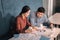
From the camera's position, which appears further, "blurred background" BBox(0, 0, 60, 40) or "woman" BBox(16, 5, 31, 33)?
"blurred background" BBox(0, 0, 60, 40)

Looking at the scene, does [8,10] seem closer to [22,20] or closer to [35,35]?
[22,20]

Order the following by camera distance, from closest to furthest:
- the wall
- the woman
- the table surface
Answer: the table surface
the woman
the wall

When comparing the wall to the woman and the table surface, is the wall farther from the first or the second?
the table surface

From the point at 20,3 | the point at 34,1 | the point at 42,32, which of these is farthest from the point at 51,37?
the point at 34,1

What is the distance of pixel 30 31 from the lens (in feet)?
10.2

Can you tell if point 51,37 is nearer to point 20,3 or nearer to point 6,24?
point 6,24

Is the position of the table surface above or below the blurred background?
below

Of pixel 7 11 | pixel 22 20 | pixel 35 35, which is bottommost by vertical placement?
pixel 35 35

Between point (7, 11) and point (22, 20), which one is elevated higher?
point (7, 11)

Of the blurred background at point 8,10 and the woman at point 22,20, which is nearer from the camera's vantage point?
the woman at point 22,20

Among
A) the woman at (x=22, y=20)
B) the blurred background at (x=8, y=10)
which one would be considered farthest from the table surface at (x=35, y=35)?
the blurred background at (x=8, y=10)

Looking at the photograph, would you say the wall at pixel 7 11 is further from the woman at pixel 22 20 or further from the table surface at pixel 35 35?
the table surface at pixel 35 35

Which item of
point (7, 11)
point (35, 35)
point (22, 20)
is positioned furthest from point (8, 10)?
point (35, 35)

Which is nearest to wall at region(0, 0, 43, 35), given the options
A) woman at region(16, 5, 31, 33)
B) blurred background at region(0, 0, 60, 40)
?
blurred background at region(0, 0, 60, 40)
